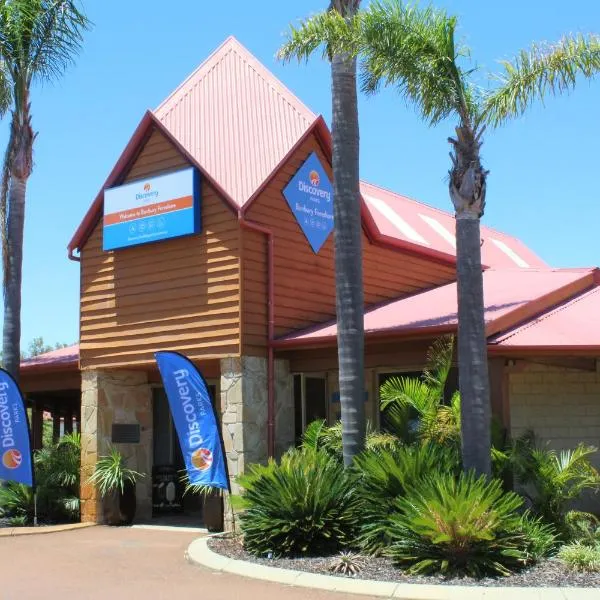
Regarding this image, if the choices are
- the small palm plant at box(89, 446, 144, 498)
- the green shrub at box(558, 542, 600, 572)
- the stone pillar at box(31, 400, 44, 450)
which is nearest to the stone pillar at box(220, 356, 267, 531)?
the small palm plant at box(89, 446, 144, 498)

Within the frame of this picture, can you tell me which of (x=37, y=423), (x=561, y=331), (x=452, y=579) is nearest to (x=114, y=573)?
(x=452, y=579)

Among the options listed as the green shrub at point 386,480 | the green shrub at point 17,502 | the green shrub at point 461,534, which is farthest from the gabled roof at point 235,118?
the green shrub at point 461,534

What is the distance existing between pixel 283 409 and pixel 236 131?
5.22 m

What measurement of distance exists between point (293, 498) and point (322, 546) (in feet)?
2.18

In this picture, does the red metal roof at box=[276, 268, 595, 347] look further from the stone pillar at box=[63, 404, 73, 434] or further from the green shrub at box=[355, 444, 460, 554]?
the stone pillar at box=[63, 404, 73, 434]

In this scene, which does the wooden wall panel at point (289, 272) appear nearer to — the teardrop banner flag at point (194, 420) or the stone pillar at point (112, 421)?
the teardrop banner flag at point (194, 420)

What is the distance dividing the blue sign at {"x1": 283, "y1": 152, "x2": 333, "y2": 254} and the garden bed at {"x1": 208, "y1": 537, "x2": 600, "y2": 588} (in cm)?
712

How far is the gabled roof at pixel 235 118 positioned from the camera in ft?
50.9

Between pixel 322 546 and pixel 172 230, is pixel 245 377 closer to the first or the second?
pixel 172 230

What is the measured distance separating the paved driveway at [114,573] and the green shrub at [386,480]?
1677mm

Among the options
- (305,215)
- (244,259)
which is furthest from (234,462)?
(305,215)

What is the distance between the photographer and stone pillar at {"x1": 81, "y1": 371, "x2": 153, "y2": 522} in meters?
→ 16.2

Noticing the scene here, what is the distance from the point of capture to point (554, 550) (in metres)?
10.1

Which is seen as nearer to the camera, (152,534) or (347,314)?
(347,314)
